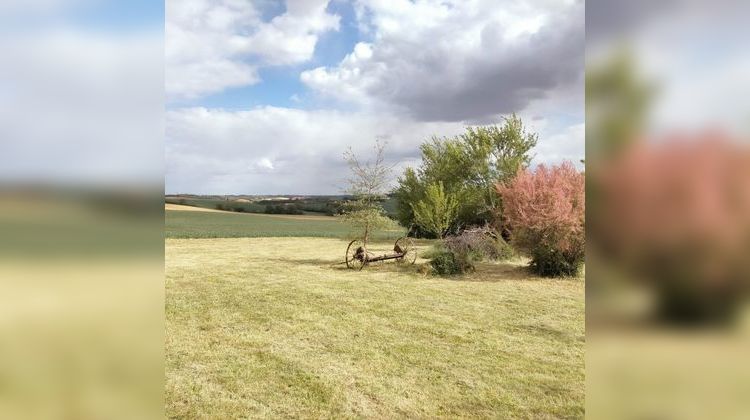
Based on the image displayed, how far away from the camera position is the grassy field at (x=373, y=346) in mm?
3723

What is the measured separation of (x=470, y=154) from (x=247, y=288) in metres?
13.0

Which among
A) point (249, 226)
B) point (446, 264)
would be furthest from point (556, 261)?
point (249, 226)

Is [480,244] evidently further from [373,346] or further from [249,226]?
[249,226]

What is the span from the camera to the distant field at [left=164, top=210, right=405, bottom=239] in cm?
2168

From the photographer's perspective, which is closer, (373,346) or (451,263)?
(373,346)
